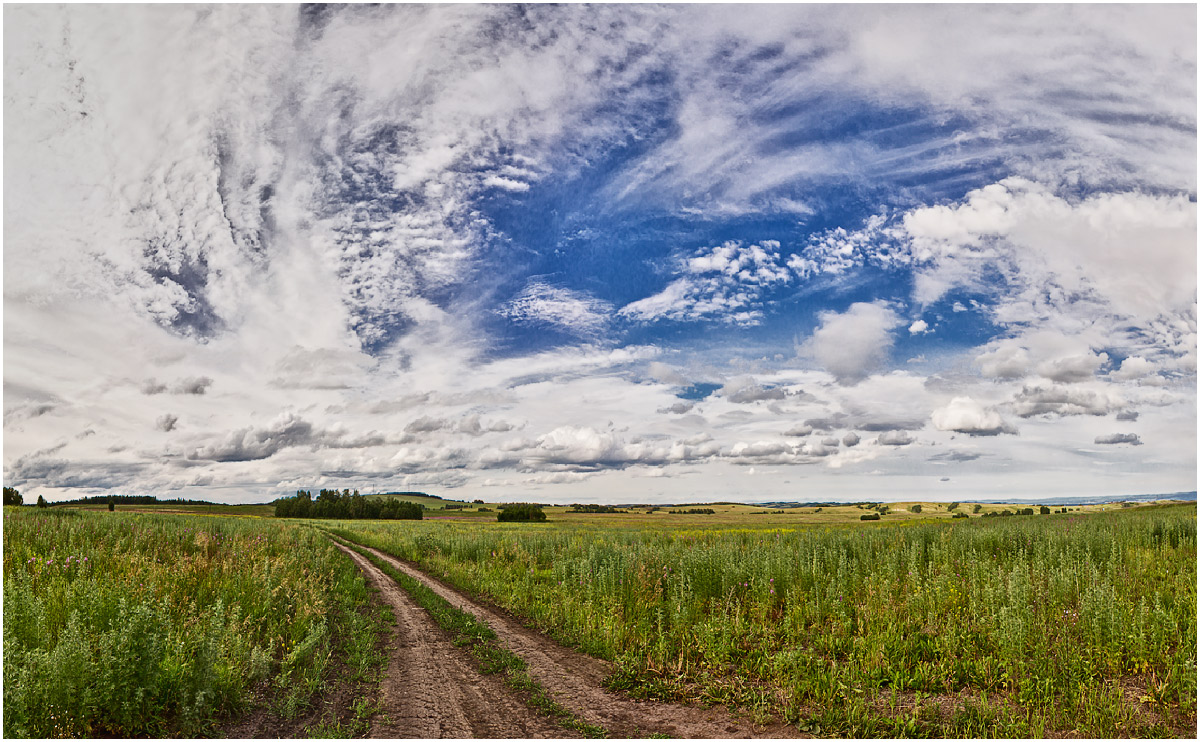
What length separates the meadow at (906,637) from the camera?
6426 mm

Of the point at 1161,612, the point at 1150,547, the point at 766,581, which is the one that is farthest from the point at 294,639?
the point at 1150,547

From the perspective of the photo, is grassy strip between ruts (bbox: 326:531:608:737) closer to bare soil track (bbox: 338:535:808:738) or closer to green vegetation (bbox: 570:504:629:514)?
bare soil track (bbox: 338:535:808:738)

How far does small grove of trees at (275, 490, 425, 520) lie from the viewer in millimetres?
139050

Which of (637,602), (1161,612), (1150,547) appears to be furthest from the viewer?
(1150,547)

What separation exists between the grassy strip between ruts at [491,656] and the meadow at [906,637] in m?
1.13

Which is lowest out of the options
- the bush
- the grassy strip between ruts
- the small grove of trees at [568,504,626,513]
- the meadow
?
the small grove of trees at [568,504,626,513]

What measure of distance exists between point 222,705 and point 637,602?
6.92 meters

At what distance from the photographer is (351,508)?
14162 centimetres

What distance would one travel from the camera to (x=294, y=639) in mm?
9773

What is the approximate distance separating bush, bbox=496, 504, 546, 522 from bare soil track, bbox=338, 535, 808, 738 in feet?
369

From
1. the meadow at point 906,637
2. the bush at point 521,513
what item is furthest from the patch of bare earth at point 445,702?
the bush at point 521,513

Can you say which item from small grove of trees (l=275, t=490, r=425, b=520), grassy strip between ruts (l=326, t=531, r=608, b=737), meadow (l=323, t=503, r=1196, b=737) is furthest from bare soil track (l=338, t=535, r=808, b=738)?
small grove of trees (l=275, t=490, r=425, b=520)

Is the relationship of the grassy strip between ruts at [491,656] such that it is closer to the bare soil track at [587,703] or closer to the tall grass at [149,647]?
the bare soil track at [587,703]

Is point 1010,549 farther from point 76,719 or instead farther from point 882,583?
point 76,719
